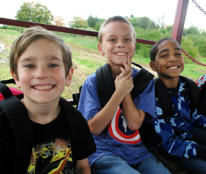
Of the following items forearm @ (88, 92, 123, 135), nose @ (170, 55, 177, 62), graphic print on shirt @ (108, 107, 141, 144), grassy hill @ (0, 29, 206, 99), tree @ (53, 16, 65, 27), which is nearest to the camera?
forearm @ (88, 92, 123, 135)

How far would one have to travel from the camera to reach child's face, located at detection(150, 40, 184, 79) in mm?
1650

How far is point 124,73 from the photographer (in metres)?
1.32

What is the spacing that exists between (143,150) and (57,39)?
104 cm

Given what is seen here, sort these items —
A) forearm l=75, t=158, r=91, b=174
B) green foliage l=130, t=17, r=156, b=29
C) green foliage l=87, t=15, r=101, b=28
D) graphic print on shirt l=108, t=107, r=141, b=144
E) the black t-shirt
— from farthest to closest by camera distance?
green foliage l=130, t=17, r=156, b=29 < green foliage l=87, t=15, r=101, b=28 < graphic print on shirt l=108, t=107, r=141, b=144 < forearm l=75, t=158, r=91, b=174 < the black t-shirt

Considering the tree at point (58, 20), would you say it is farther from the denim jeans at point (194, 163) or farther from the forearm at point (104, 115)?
the denim jeans at point (194, 163)

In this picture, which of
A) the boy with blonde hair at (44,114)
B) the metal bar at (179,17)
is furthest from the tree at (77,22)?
the boy with blonde hair at (44,114)

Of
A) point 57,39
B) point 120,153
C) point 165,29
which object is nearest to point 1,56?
point 57,39

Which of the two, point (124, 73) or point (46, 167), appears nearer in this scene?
point (46, 167)

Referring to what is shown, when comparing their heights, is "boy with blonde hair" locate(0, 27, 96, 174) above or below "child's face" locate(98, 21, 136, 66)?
below

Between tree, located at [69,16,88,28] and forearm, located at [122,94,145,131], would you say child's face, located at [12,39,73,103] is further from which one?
tree, located at [69,16,88,28]

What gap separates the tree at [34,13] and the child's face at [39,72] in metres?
5.65

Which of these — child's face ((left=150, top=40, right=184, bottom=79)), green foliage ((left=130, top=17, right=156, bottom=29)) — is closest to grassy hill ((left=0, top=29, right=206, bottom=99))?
child's face ((left=150, top=40, right=184, bottom=79))

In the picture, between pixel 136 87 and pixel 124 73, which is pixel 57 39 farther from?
pixel 136 87

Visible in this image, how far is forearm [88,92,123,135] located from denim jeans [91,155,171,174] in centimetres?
21
